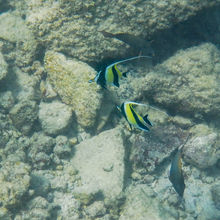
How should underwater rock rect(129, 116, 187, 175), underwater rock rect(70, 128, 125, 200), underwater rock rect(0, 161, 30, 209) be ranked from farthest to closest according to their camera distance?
underwater rock rect(129, 116, 187, 175), underwater rock rect(70, 128, 125, 200), underwater rock rect(0, 161, 30, 209)

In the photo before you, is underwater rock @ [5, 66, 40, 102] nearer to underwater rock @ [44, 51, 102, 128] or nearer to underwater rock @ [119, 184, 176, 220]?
underwater rock @ [44, 51, 102, 128]

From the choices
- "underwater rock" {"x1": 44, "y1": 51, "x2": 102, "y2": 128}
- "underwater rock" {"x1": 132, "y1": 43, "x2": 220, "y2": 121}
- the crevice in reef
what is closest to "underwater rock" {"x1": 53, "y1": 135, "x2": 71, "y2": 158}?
"underwater rock" {"x1": 44, "y1": 51, "x2": 102, "y2": 128}

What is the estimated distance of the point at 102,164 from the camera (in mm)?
4555

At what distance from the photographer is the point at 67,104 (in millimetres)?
4969

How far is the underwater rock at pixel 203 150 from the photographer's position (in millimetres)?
4907

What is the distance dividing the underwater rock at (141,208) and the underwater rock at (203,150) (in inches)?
49.3

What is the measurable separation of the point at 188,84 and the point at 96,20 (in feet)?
7.60

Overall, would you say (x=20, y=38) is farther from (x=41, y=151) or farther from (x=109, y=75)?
(x=109, y=75)

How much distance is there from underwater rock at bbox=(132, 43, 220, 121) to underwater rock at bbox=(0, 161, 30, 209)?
281cm

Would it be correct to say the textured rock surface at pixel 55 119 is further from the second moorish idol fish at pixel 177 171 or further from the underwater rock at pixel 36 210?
the second moorish idol fish at pixel 177 171

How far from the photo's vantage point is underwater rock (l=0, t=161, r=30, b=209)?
11.2ft

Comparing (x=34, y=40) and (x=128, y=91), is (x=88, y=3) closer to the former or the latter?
(x=34, y=40)

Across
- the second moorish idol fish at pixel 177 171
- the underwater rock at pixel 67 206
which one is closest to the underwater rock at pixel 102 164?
the underwater rock at pixel 67 206

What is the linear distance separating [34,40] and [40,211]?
341cm
